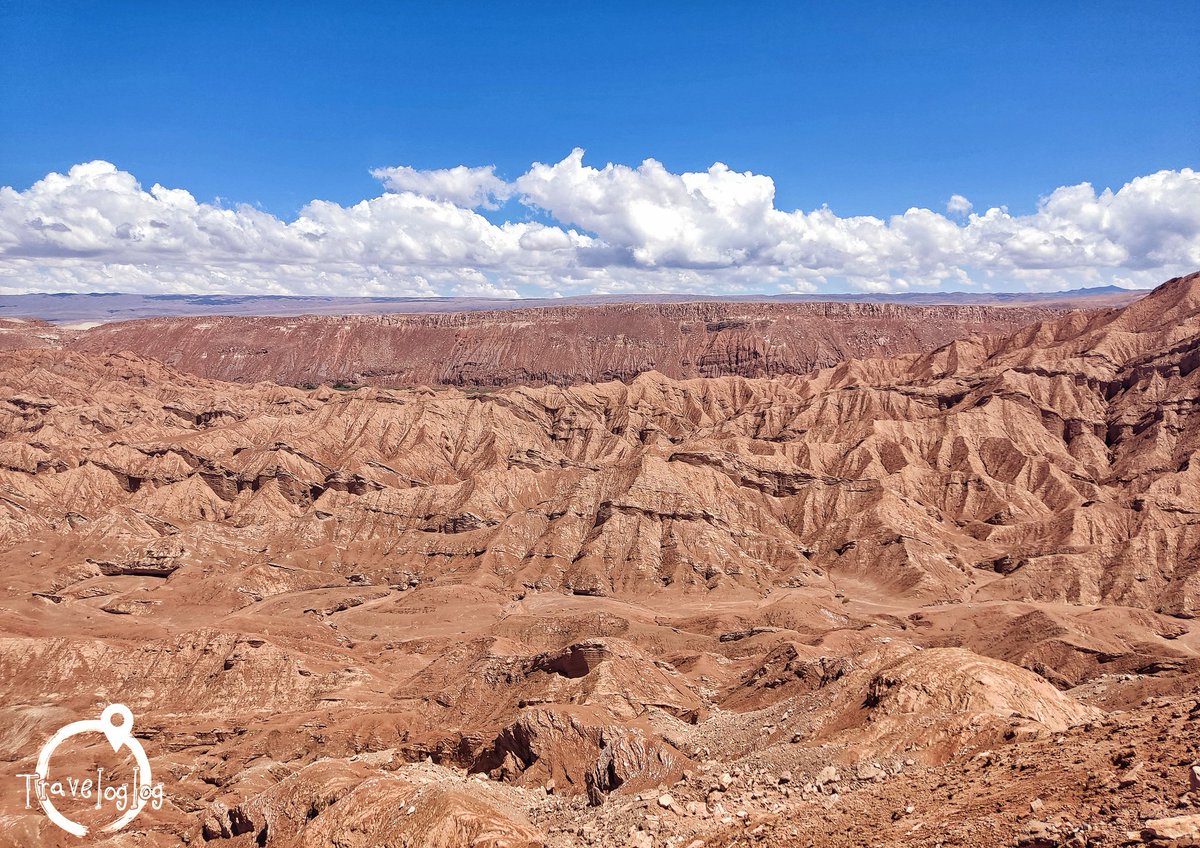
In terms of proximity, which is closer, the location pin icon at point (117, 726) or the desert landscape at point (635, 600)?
the desert landscape at point (635, 600)

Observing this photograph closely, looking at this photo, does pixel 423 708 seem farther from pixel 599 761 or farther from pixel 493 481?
pixel 493 481

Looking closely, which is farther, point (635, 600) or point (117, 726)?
point (635, 600)

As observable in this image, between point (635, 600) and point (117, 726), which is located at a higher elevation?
point (117, 726)

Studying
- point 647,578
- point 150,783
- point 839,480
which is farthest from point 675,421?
point 150,783

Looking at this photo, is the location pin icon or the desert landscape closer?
the desert landscape
